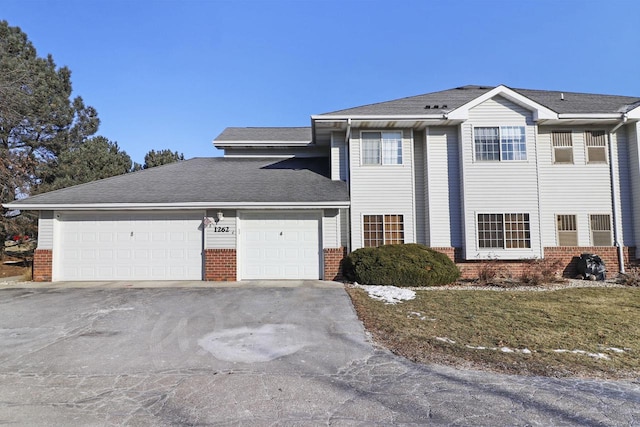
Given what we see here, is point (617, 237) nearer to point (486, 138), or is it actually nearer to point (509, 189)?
point (509, 189)

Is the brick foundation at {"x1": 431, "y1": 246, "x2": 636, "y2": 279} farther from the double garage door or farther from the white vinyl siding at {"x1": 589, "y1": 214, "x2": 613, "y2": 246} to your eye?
the double garage door

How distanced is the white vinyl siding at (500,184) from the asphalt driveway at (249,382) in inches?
268

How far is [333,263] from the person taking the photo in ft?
38.2

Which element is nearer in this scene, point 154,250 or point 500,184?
point 154,250

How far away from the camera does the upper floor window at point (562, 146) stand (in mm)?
12461

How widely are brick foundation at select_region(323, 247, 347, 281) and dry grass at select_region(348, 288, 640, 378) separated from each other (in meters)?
2.16

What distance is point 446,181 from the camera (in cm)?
1228

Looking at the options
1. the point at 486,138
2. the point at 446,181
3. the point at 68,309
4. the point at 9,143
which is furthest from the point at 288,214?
the point at 9,143

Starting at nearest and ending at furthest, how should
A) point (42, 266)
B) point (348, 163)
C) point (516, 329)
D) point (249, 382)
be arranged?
1. point (249, 382)
2. point (516, 329)
3. point (42, 266)
4. point (348, 163)

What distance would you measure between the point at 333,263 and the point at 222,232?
369 centimetres

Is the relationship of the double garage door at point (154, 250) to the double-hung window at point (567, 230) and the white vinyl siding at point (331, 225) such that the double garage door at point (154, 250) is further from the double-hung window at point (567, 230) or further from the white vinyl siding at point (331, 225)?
the double-hung window at point (567, 230)

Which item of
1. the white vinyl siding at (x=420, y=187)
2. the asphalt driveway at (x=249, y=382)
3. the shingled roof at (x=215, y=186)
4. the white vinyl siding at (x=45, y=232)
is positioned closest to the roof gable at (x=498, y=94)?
the white vinyl siding at (x=420, y=187)

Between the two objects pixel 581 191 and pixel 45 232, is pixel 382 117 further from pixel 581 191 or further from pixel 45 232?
pixel 45 232

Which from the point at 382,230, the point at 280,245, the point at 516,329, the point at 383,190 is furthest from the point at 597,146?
the point at 280,245
